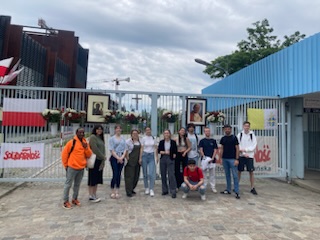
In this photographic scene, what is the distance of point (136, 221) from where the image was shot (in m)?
4.63

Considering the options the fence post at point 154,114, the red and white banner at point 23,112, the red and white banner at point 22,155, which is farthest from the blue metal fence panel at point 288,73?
the red and white banner at point 22,155

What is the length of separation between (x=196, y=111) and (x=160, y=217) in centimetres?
368

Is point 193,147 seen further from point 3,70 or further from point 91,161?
point 3,70

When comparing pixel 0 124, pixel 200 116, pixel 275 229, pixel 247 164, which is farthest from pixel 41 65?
pixel 275 229

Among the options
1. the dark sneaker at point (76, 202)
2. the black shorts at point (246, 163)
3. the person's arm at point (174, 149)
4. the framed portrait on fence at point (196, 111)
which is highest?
the framed portrait on fence at point (196, 111)

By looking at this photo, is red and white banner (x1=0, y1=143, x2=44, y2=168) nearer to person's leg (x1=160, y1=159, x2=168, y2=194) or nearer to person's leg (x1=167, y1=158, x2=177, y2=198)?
person's leg (x1=160, y1=159, x2=168, y2=194)

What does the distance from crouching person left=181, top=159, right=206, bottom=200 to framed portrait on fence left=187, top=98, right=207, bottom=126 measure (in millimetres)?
1979

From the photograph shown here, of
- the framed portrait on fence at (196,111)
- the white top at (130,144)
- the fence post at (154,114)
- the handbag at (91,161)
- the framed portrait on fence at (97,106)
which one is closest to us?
the handbag at (91,161)

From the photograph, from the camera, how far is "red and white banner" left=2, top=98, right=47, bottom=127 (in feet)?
23.0

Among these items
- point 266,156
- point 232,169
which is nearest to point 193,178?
point 232,169

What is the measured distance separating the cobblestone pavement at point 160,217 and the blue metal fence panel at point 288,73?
2.91 m

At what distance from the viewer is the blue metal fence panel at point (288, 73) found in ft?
21.6

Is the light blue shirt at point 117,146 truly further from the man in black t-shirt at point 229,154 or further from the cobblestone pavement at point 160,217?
the man in black t-shirt at point 229,154

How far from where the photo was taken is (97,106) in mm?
7461
